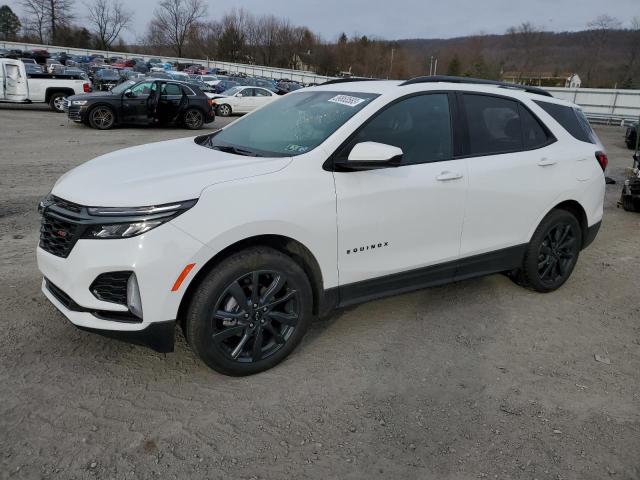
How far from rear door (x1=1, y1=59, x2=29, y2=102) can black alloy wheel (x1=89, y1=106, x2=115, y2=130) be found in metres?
5.45

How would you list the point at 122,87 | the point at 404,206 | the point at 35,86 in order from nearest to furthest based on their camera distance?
the point at 404,206 < the point at 122,87 < the point at 35,86

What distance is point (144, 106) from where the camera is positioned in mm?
16047

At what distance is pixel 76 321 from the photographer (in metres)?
2.97

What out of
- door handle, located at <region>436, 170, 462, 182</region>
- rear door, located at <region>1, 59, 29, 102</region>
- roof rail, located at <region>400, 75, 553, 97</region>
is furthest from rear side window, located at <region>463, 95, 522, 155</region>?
rear door, located at <region>1, 59, 29, 102</region>

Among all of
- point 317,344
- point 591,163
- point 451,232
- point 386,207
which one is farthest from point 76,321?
point 591,163

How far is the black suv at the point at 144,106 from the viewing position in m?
15.4

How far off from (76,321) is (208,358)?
0.76 meters

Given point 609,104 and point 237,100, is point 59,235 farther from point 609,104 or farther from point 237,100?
point 609,104

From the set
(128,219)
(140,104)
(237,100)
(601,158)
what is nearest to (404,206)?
(128,219)

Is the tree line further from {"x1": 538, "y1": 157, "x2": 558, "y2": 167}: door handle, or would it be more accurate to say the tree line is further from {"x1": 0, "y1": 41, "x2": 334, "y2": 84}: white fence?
{"x1": 538, "y1": 157, "x2": 558, "y2": 167}: door handle

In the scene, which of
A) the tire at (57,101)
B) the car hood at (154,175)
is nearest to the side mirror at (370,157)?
the car hood at (154,175)

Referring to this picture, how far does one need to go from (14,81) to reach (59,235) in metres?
19.0

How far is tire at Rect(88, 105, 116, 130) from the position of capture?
50.4 ft

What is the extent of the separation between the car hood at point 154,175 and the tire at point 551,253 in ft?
8.17
